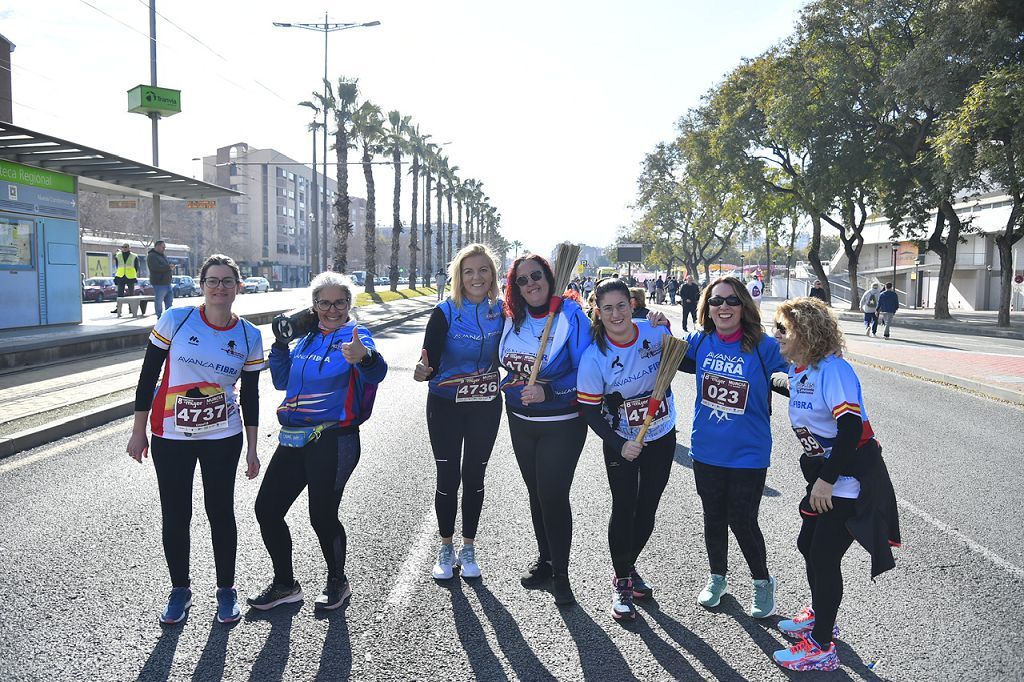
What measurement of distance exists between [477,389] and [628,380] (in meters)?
0.87

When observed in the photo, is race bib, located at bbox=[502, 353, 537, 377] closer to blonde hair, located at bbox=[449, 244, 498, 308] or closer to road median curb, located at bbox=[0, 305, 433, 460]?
blonde hair, located at bbox=[449, 244, 498, 308]

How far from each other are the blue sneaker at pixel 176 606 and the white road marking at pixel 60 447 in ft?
11.9

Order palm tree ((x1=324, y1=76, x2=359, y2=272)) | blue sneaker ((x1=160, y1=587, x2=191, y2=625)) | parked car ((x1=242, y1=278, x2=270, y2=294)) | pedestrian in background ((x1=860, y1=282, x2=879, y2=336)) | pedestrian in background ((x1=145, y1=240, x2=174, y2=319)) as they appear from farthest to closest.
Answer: parked car ((x1=242, y1=278, x2=270, y2=294)) → palm tree ((x1=324, y1=76, x2=359, y2=272)) → pedestrian in background ((x1=860, y1=282, x2=879, y2=336)) → pedestrian in background ((x1=145, y1=240, x2=174, y2=319)) → blue sneaker ((x1=160, y1=587, x2=191, y2=625))

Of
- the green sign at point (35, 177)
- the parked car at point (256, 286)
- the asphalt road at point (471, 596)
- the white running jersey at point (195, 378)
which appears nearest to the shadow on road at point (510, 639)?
the asphalt road at point (471, 596)

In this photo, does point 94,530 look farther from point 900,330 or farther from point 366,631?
point 900,330

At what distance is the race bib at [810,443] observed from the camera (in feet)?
10.9

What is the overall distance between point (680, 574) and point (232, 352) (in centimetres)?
276

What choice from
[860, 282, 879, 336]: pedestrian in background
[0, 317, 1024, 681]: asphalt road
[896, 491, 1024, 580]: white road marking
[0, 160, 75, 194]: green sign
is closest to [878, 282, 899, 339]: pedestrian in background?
[860, 282, 879, 336]: pedestrian in background

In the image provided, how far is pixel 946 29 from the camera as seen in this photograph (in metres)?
21.5

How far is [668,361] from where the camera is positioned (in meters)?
3.75

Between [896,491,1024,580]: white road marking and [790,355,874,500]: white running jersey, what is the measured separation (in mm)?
1944

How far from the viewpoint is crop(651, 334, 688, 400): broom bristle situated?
147 inches

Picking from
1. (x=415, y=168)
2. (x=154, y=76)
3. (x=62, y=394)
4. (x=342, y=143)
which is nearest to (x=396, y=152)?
(x=415, y=168)

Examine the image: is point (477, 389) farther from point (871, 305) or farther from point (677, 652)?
point (871, 305)
